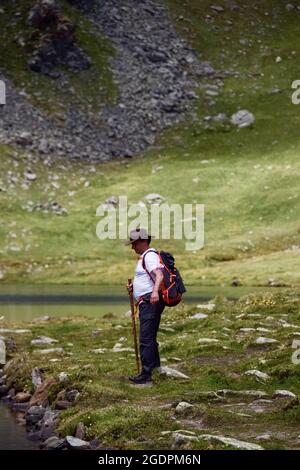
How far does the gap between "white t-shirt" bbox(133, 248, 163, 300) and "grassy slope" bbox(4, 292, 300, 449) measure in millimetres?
2280

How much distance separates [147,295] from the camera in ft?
70.2

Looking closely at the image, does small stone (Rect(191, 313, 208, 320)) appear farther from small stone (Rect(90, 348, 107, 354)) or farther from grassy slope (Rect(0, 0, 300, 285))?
grassy slope (Rect(0, 0, 300, 285))

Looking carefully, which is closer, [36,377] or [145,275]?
[145,275]

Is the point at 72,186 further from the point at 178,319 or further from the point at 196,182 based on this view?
the point at 178,319

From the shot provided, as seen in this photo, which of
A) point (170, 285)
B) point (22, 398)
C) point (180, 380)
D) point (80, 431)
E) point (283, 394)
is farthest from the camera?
point (22, 398)

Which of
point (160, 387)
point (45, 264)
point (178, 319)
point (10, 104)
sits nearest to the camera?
point (160, 387)

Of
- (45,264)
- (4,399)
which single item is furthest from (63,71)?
(4,399)

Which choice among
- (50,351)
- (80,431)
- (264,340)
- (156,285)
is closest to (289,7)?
(50,351)

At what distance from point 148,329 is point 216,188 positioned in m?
82.9

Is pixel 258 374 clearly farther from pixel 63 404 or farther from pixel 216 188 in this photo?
pixel 216 188

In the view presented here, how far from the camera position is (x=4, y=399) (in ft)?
76.4

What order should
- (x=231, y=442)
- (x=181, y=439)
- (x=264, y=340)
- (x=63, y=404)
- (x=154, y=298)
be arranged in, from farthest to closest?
(x=264, y=340) → (x=154, y=298) → (x=63, y=404) → (x=181, y=439) → (x=231, y=442)

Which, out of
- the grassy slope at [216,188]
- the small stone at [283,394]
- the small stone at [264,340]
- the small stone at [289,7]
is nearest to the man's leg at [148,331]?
the small stone at [283,394]

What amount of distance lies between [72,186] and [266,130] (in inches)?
1185
